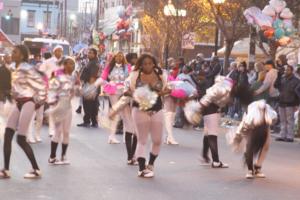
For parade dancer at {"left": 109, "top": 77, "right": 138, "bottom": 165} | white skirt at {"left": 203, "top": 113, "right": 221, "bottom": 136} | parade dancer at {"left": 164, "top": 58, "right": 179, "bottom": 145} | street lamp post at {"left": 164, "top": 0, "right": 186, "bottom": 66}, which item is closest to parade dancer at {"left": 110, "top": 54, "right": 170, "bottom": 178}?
parade dancer at {"left": 109, "top": 77, "right": 138, "bottom": 165}

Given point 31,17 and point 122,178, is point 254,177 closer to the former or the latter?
point 122,178

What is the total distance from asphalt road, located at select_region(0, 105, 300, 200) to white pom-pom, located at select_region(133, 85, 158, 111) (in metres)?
1.06

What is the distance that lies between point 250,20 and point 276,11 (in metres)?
0.81

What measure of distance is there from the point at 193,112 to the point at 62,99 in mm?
2074

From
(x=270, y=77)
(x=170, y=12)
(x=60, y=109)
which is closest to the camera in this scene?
(x=60, y=109)

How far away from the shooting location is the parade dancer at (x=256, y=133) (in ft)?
33.6

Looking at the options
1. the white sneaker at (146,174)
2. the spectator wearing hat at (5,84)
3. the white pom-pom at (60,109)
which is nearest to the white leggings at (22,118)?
the spectator wearing hat at (5,84)

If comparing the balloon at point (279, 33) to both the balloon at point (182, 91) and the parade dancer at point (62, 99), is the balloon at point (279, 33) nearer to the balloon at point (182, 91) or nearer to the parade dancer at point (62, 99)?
the balloon at point (182, 91)

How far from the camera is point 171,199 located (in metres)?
8.45

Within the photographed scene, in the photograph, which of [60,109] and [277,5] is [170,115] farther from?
[277,5]

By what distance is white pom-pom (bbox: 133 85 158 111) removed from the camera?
972 cm

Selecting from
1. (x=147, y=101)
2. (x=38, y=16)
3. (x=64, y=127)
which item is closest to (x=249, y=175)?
(x=147, y=101)

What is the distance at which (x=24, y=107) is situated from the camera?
940 centimetres

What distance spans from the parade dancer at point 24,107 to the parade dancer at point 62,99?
1.01 m
